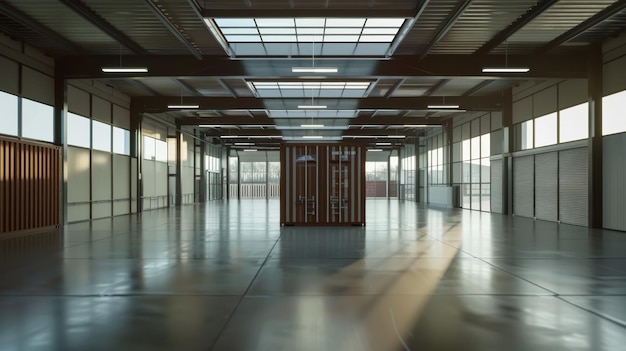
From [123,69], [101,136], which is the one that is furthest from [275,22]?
[101,136]

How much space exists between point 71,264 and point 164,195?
26.0 metres

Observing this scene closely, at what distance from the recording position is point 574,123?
20.6 m

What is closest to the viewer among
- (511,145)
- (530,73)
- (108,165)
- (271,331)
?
(271,331)

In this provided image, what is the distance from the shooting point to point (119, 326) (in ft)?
18.4

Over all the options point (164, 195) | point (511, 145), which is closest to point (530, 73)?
point (511, 145)

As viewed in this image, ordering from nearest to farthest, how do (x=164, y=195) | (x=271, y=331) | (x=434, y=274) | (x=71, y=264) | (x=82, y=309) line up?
(x=271, y=331)
(x=82, y=309)
(x=434, y=274)
(x=71, y=264)
(x=164, y=195)

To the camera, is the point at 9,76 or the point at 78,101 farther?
the point at 78,101

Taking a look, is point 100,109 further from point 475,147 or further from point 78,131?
point 475,147

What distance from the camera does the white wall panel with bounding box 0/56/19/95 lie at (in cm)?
1631

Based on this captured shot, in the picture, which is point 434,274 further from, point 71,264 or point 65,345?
point 71,264

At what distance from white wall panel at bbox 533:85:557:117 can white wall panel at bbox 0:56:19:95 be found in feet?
75.2

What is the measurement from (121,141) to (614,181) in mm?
24342

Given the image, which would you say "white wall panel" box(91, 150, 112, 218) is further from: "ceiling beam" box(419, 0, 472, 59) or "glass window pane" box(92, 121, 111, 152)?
"ceiling beam" box(419, 0, 472, 59)

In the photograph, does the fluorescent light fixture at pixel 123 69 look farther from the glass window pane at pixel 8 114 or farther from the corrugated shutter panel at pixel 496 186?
the corrugated shutter panel at pixel 496 186
